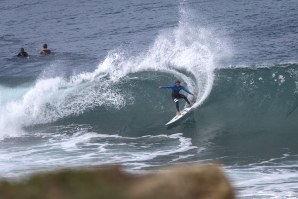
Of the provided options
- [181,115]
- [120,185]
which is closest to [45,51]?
[181,115]

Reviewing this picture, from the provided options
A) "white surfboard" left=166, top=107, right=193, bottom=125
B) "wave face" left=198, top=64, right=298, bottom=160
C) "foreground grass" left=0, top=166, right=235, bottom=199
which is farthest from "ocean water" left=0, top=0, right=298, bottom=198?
"foreground grass" left=0, top=166, right=235, bottom=199

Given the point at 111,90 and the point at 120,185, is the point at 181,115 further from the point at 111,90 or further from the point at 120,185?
the point at 120,185

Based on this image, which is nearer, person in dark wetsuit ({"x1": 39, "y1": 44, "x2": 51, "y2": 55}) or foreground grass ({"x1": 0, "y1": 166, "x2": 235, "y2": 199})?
foreground grass ({"x1": 0, "y1": 166, "x2": 235, "y2": 199})

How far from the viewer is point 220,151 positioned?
15.5 meters

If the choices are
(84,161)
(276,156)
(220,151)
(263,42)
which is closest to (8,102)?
(84,161)

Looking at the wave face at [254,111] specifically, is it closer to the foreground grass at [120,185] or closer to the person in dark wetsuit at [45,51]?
the foreground grass at [120,185]

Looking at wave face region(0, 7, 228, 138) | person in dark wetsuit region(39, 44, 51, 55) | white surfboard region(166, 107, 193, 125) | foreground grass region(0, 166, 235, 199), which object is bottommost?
foreground grass region(0, 166, 235, 199)

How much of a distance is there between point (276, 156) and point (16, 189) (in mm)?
12015

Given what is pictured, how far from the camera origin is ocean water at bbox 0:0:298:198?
1473cm

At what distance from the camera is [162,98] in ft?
67.1

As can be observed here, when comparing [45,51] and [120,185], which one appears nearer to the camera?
[120,185]

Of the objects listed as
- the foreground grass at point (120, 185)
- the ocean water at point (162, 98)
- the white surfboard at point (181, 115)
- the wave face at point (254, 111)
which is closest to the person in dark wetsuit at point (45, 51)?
the ocean water at point (162, 98)

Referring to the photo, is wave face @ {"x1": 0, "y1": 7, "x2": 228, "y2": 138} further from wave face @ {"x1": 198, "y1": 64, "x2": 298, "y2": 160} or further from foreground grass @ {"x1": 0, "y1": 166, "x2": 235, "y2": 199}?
foreground grass @ {"x1": 0, "y1": 166, "x2": 235, "y2": 199}

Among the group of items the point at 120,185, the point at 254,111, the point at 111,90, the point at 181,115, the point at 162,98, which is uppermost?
the point at 111,90
